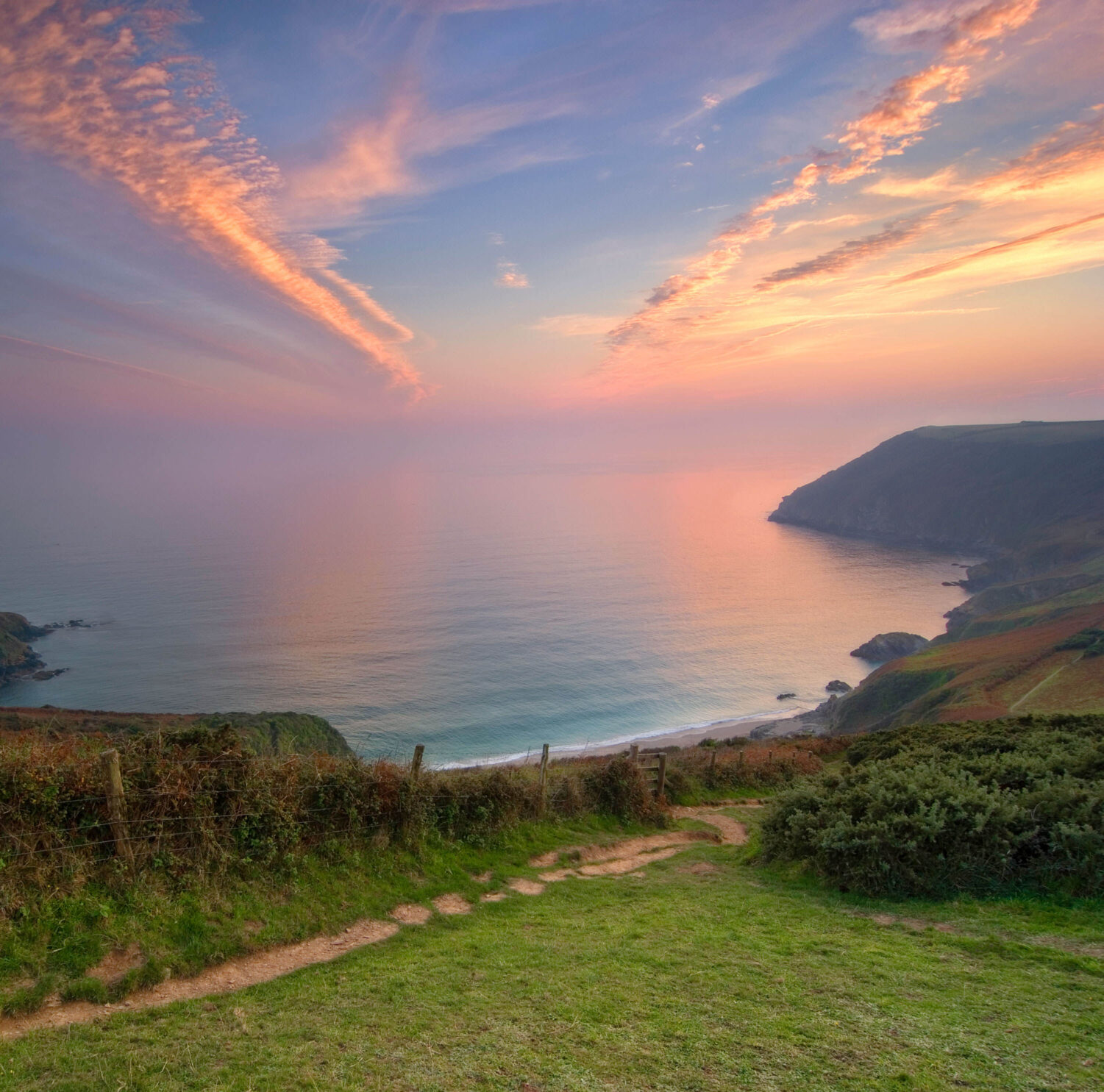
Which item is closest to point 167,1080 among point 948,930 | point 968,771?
point 948,930

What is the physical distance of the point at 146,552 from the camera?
126 m

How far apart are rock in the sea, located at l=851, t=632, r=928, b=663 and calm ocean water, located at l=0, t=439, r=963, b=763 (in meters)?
3.10

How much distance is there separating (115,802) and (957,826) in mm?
14180

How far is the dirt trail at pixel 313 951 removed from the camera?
292 inches

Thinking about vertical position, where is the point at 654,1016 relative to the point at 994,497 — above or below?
below

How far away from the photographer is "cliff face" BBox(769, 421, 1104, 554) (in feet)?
511

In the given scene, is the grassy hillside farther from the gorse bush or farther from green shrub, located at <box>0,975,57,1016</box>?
the gorse bush

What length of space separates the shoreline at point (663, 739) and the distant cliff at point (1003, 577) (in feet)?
15.6

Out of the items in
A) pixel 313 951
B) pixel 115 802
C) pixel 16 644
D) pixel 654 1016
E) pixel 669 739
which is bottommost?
pixel 669 739

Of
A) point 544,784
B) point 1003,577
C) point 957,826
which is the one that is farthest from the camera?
point 1003,577

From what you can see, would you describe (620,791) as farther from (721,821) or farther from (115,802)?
(115,802)

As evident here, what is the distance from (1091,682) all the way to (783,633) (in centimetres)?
4192

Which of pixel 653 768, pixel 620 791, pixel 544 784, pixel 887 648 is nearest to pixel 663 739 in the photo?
pixel 653 768

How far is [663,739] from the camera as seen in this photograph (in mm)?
53812
